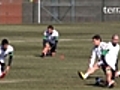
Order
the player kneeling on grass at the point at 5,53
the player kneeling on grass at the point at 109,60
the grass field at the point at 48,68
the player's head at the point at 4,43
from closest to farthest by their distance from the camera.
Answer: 1. the player kneeling on grass at the point at 109,60
2. the grass field at the point at 48,68
3. the player's head at the point at 4,43
4. the player kneeling on grass at the point at 5,53

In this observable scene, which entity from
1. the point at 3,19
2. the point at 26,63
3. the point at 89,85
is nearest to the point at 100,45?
the point at 89,85

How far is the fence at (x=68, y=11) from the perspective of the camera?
65875mm

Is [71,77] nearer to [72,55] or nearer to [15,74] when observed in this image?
[15,74]

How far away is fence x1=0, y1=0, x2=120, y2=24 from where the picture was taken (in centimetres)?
6588

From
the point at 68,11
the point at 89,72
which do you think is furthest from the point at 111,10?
the point at 89,72

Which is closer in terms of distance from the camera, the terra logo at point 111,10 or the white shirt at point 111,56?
the white shirt at point 111,56

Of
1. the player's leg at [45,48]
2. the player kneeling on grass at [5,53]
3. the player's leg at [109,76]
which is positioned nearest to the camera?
the player's leg at [109,76]

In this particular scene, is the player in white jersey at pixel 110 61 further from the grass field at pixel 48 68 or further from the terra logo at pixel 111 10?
the terra logo at pixel 111 10

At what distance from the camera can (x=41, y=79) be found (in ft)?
67.5

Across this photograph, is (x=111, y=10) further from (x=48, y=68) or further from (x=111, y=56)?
(x=111, y=56)

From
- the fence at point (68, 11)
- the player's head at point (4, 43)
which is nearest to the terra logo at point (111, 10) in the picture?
the fence at point (68, 11)

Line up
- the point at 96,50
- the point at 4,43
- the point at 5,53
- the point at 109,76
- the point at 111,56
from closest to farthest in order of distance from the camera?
the point at 109,76 → the point at 111,56 → the point at 4,43 → the point at 96,50 → the point at 5,53

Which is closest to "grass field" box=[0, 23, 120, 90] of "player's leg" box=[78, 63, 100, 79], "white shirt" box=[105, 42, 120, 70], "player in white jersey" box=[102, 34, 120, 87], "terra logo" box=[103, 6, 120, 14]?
"player's leg" box=[78, 63, 100, 79]

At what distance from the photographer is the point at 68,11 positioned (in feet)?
218
